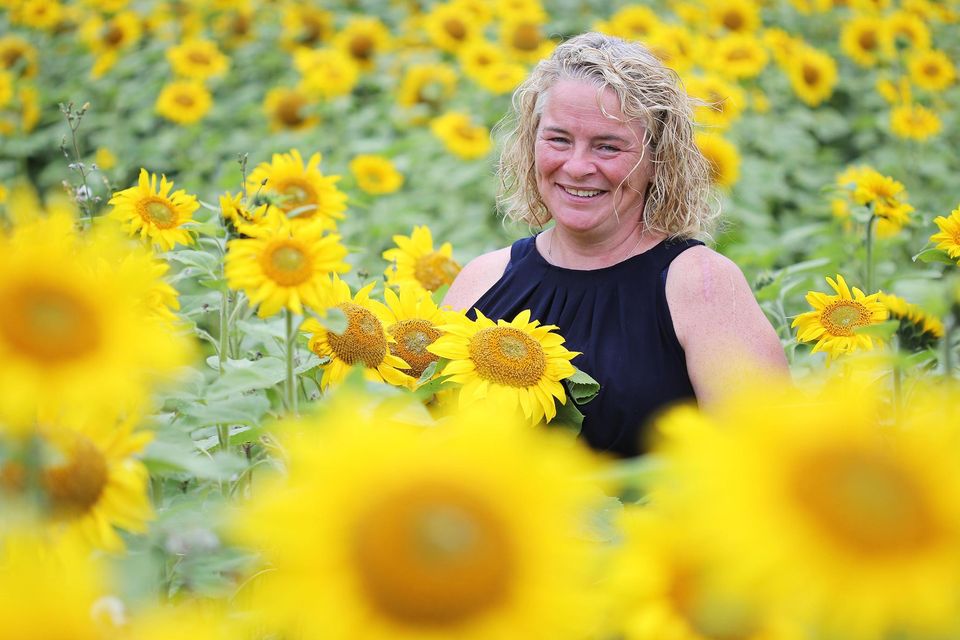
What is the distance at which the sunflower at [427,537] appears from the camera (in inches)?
26.1

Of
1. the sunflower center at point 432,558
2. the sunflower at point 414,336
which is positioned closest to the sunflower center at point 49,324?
the sunflower center at point 432,558

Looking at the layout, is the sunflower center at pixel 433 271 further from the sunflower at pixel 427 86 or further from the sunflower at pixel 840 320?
the sunflower at pixel 427 86

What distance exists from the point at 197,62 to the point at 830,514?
513 centimetres

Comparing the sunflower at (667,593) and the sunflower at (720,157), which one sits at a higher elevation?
the sunflower at (667,593)

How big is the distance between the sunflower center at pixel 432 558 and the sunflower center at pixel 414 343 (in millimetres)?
1030

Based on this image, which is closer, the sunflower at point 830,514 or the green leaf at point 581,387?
the sunflower at point 830,514

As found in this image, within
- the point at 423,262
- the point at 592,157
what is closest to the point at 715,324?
the point at 592,157

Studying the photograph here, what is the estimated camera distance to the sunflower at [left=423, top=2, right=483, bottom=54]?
5449 mm

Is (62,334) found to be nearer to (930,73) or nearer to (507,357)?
(507,357)

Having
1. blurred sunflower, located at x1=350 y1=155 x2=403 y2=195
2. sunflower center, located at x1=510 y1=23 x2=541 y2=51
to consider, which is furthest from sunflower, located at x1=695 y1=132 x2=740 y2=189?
sunflower center, located at x1=510 y1=23 x2=541 y2=51

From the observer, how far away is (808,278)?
264 centimetres

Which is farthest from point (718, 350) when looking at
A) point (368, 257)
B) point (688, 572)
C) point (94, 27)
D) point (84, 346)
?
point (94, 27)

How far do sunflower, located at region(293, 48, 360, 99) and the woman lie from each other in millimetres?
2721

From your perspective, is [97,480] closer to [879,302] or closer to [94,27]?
[879,302]
